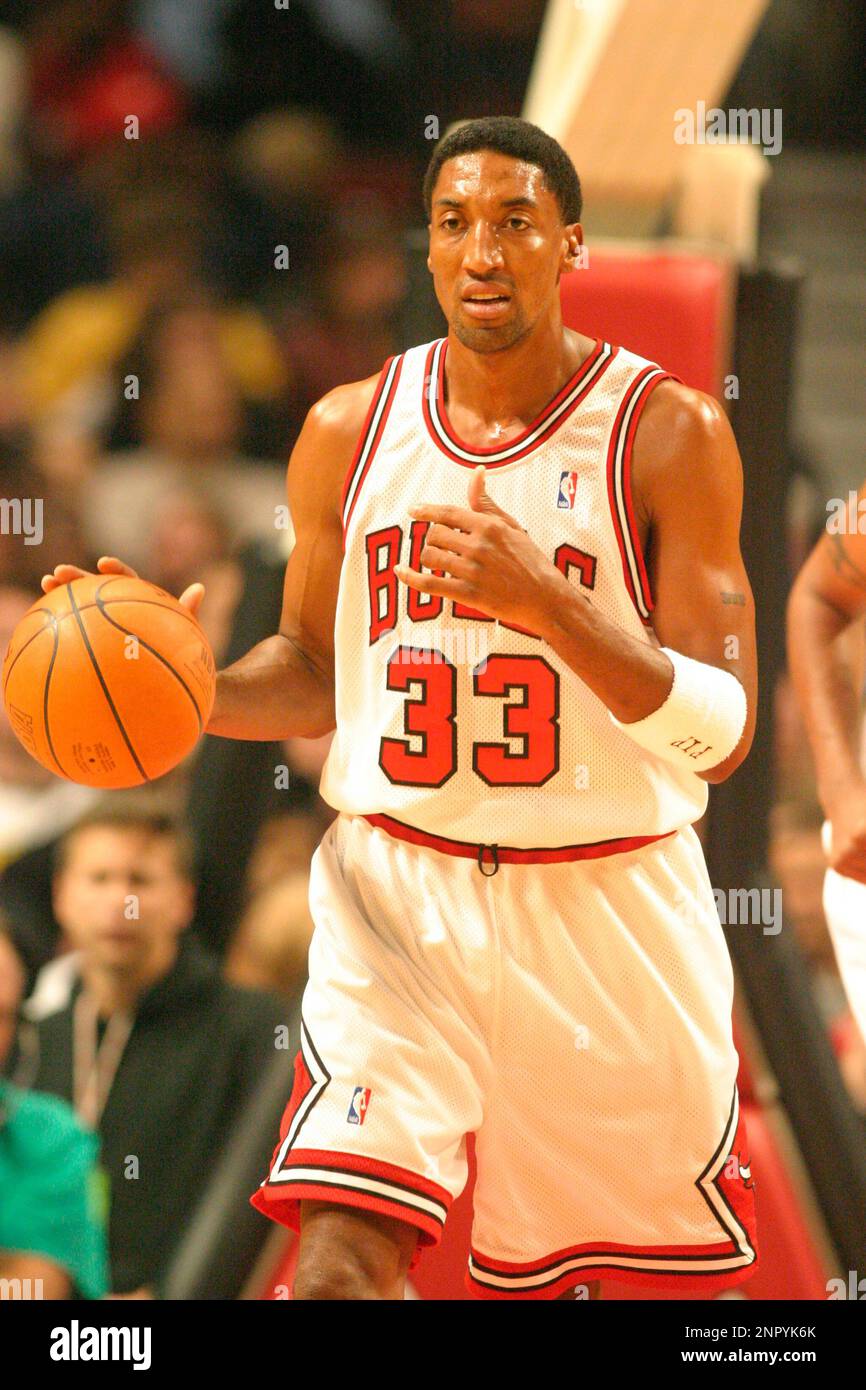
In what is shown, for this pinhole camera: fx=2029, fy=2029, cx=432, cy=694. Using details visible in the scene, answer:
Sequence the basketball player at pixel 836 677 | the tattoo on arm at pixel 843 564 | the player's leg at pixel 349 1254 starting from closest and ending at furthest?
the player's leg at pixel 349 1254 → the basketball player at pixel 836 677 → the tattoo on arm at pixel 843 564

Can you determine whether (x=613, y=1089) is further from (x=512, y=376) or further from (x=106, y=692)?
(x=512, y=376)

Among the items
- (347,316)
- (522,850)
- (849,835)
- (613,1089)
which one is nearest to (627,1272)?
(613,1089)

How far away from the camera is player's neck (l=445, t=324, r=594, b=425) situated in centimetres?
305

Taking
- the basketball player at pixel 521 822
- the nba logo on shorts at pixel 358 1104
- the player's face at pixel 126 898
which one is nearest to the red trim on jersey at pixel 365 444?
the basketball player at pixel 521 822

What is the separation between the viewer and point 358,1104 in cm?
294

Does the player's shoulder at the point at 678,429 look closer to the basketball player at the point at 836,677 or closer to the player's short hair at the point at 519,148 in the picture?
the player's short hair at the point at 519,148

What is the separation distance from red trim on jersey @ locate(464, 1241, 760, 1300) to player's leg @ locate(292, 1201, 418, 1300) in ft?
0.87

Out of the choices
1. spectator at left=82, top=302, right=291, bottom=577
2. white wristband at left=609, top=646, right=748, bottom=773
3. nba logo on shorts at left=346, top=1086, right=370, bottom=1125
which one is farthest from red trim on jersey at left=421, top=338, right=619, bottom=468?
spectator at left=82, top=302, right=291, bottom=577

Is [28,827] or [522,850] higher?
[28,827]

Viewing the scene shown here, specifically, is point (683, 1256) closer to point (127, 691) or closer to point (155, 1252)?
point (127, 691)

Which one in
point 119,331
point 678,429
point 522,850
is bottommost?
point 522,850

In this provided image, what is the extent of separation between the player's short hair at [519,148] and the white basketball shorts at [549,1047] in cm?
99

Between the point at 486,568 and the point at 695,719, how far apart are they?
0.39 meters

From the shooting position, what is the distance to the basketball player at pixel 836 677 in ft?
11.9
